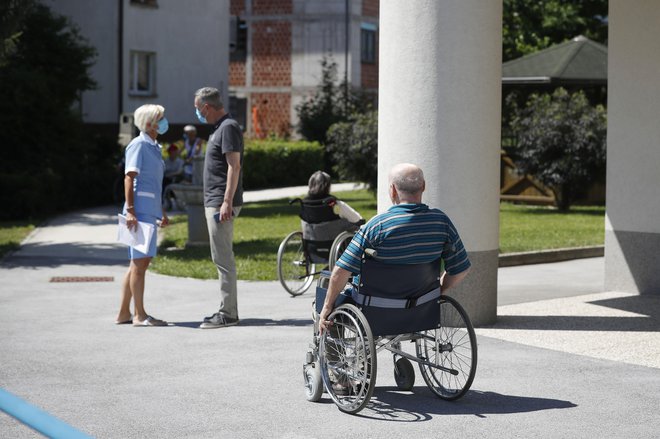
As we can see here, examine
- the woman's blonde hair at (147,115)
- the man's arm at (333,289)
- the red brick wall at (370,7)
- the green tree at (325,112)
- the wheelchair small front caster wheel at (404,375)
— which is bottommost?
the wheelchair small front caster wheel at (404,375)

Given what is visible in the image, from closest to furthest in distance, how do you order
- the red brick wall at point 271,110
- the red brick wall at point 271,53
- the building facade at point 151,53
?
the building facade at point 151,53
the red brick wall at point 271,110
the red brick wall at point 271,53

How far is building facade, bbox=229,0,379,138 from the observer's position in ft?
153

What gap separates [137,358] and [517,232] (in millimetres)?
11644

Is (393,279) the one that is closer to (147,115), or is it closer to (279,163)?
(147,115)

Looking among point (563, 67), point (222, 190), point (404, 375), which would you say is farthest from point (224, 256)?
point (563, 67)

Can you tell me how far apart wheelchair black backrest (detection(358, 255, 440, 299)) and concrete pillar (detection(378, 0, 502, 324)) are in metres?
2.99

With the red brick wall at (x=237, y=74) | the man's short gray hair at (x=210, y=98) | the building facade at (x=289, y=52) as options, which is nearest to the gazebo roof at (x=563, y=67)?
the man's short gray hair at (x=210, y=98)

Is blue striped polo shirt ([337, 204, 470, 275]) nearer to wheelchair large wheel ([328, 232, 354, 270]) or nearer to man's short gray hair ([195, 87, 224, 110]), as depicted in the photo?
man's short gray hair ([195, 87, 224, 110])

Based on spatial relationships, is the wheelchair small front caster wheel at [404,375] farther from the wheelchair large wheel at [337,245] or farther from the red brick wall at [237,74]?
the red brick wall at [237,74]

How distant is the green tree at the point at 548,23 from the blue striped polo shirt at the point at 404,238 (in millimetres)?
30360

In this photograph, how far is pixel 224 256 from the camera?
10055mm

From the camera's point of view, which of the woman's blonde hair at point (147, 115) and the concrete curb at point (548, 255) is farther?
the concrete curb at point (548, 255)

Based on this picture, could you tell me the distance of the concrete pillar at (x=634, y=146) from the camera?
1232cm

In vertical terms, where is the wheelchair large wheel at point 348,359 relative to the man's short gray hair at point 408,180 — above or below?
below
